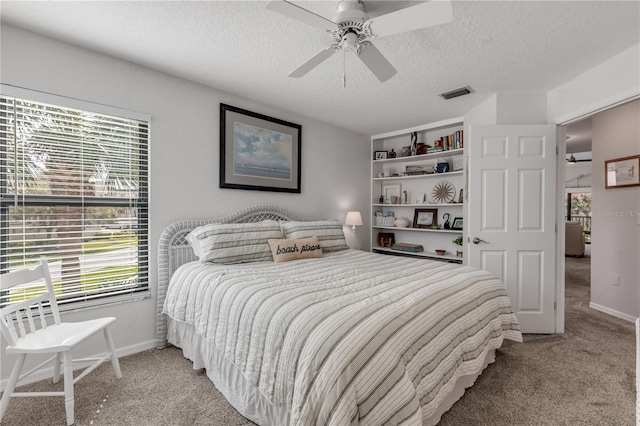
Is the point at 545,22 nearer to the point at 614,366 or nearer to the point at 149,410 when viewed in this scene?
the point at 614,366

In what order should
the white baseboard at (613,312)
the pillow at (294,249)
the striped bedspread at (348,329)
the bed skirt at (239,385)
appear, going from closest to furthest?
1. the striped bedspread at (348,329)
2. the bed skirt at (239,385)
3. the pillow at (294,249)
4. the white baseboard at (613,312)

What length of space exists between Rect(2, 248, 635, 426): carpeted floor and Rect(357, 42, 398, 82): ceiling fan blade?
222cm

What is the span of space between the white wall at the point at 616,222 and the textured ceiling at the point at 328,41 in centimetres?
143

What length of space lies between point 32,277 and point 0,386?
820 mm

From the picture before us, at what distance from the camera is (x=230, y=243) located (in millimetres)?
2656

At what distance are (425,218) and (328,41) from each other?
123 inches

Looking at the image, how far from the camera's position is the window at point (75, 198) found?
211cm

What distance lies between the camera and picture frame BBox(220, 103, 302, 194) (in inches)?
128

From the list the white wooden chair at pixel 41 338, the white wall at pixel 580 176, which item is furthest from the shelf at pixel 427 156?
the white wall at pixel 580 176

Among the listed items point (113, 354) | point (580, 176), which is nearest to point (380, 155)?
point (113, 354)

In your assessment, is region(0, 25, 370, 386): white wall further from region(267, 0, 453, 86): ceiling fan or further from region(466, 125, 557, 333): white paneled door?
region(466, 125, 557, 333): white paneled door

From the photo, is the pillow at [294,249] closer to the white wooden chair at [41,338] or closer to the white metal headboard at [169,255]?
the white metal headboard at [169,255]

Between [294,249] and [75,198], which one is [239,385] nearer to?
[294,249]

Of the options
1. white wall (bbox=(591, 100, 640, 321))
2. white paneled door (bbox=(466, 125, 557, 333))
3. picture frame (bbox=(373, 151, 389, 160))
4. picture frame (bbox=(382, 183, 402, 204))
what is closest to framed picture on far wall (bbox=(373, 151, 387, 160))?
picture frame (bbox=(373, 151, 389, 160))
